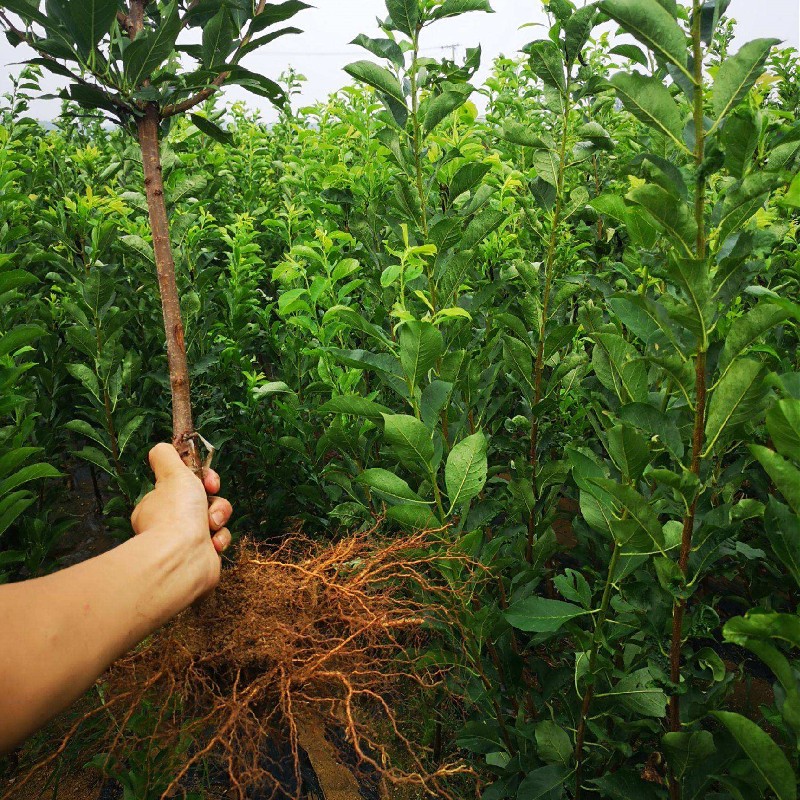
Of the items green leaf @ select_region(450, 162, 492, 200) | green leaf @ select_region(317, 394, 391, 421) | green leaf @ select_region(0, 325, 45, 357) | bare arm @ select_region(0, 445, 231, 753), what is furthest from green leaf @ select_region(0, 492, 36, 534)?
green leaf @ select_region(450, 162, 492, 200)

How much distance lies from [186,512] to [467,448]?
610 millimetres

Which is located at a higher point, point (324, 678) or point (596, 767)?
point (324, 678)

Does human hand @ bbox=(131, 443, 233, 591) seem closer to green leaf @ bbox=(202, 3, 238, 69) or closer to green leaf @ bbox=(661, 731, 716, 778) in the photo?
green leaf @ bbox=(202, 3, 238, 69)

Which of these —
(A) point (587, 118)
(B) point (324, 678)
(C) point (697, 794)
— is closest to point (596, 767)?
(C) point (697, 794)

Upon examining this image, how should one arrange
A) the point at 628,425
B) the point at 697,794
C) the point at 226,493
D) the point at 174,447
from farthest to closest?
the point at 226,493, the point at 174,447, the point at 697,794, the point at 628,425

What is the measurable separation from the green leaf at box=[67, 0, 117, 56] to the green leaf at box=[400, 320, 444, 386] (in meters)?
0.82

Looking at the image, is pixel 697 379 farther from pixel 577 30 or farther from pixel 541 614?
pixel 577 30

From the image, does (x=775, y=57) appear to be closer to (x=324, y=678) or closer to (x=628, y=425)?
(x=628, y=425)

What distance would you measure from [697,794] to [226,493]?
7.34 ft

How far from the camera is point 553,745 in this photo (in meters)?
1.48

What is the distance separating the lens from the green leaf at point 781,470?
99 centimetres

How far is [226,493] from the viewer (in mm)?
2936

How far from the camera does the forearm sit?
872 millimetres

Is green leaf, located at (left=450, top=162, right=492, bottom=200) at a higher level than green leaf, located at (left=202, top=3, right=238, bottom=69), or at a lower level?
lower
